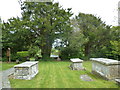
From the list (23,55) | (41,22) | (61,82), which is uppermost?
(41,22)

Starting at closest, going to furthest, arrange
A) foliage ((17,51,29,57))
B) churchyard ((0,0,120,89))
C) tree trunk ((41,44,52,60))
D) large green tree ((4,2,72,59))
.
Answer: large green tree ((4,2,72,59)) < churchyard ((0,0,120,89)) < foliage ((17,51,29,57)) < tree trunk ((41,44,52,60))

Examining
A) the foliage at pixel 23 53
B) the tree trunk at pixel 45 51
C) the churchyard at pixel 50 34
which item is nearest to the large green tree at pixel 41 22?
the churchyard at pixel 50 34

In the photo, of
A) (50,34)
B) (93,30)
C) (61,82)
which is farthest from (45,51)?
(61,82)

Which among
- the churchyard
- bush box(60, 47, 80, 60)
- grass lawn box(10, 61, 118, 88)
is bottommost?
grass lawn box(10, 61, 118, 88)

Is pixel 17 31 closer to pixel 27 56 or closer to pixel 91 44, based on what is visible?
pixel 27 56

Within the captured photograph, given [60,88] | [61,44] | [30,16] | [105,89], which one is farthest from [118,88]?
[30,16]

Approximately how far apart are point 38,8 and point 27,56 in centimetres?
704

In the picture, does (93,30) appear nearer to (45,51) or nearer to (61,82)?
(45,51)

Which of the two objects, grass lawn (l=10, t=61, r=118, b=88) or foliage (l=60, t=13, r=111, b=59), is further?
foliage (l=60, t=13, r=111, b=59)

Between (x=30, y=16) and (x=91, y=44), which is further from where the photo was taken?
(x=91, y=44)

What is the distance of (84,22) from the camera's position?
16.0m

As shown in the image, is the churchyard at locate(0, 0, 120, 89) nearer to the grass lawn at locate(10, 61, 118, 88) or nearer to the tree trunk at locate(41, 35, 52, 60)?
the tree trunk at locate(41, 35, 52, 60)

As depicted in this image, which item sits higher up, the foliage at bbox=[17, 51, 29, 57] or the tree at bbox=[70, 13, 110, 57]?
the tree at bbox=[70, 13, 110, 57]

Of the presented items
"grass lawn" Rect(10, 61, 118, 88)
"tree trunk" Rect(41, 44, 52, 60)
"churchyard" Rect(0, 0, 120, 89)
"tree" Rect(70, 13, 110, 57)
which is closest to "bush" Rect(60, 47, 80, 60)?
"churchyard" Rect(0, 0, 120, 89)
